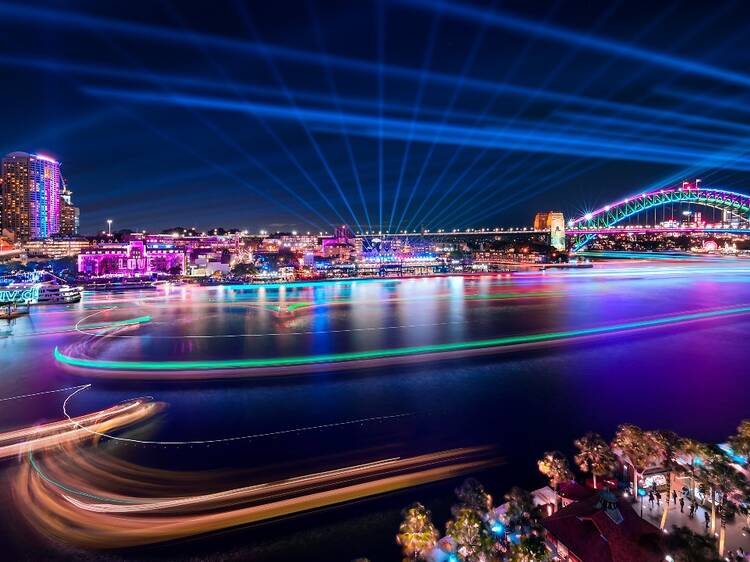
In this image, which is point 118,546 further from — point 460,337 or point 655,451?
point 460,337

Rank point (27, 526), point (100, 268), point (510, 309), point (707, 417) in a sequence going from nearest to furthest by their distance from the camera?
1. point (27, 526)
2. point (707, 417)
3. point (510, 309)
4. point (100, 268)

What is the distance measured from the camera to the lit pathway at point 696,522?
3.57m

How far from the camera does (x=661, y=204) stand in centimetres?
4319

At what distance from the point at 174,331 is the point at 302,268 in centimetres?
2521

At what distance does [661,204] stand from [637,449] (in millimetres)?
48155

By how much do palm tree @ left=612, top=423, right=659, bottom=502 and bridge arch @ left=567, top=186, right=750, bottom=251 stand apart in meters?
42.7

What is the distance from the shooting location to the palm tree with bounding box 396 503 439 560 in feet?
10.9

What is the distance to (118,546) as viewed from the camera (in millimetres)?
3926

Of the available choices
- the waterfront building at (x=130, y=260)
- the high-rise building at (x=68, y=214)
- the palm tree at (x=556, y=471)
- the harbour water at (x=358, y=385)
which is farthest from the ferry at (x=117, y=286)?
the high-rise building at (x=68, y=214)

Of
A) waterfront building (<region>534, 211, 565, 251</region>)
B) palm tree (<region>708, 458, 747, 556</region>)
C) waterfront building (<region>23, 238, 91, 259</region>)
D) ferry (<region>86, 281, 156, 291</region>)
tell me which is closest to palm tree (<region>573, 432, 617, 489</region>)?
A: palm tree (<region>708, 458, 747, 556</region>)

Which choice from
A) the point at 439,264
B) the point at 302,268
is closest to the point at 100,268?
the point at 302,268

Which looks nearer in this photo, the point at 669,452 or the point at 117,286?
the point at 669,452

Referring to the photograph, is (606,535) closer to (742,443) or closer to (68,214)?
(742,443)

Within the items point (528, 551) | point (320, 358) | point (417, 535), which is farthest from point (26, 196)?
point (528, 551)
